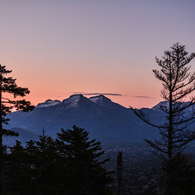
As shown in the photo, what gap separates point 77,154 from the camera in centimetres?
2945

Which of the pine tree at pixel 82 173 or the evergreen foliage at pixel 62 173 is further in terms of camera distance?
the evergreen foliage at pixel 62 173

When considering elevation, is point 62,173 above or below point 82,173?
below

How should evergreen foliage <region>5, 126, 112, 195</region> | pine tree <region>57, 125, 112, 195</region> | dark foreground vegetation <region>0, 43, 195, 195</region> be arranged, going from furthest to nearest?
1. evergreen foliage <region>5, 126, 112, 195</region>
2. pine tree <region>57, 125, 112, 195</region>
3. dark foreground vegetation <region>0, 43, 195, 195</region>

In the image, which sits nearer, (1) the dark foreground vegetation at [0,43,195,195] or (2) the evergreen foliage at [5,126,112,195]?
(1) the dark foreground vegetation at [0,43,195,195]

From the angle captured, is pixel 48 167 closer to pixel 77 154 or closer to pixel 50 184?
pixel 50 184

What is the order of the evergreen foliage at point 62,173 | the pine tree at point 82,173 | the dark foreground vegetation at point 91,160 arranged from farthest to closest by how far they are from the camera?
the evergreen foliage at point 62,173 < the pine tree at point 82,173 < the dark foreground vegetation at point 91,160

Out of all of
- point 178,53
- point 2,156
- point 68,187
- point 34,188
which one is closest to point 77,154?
point 68,187

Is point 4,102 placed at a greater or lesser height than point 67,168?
greater

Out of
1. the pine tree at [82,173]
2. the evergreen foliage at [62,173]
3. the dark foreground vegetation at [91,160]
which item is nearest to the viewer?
the dark foreground vegetation at [91,160]

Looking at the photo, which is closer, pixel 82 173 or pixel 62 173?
pixel 82 173

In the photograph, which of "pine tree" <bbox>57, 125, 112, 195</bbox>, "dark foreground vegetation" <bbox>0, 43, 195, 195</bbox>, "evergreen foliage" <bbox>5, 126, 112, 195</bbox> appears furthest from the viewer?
"evergreen foliage" <bbox>5, 126, 112, 195</bbox>

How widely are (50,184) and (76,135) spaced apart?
794 cm

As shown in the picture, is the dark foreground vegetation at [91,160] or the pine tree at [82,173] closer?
the dark foreground vegetation at [91,160]

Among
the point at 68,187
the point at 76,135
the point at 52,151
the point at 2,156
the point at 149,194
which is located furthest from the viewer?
the point at 149,194
